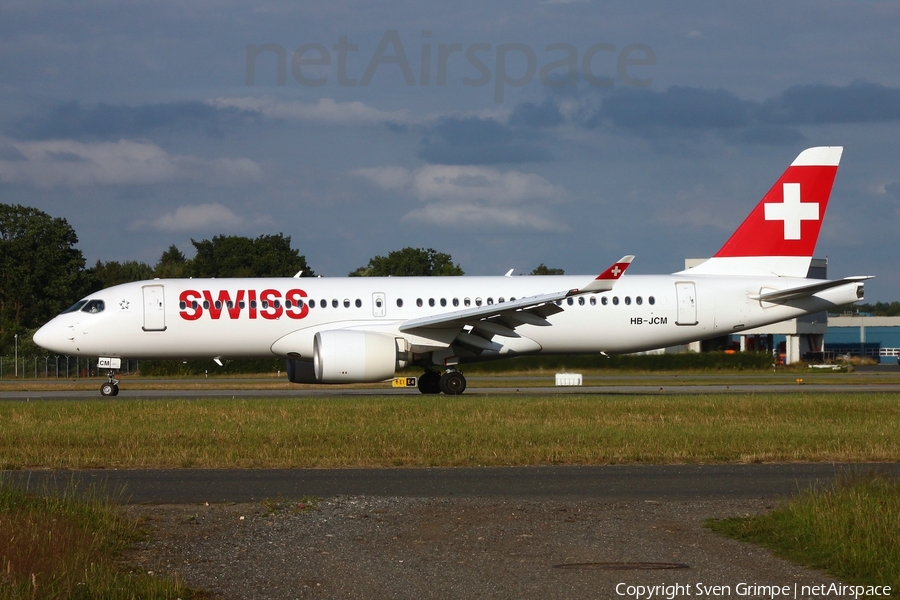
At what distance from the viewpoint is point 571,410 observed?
19578 mm

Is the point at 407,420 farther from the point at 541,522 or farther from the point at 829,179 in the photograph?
the point at 829,179

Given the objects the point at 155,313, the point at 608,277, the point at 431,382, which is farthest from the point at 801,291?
the point at 155,313

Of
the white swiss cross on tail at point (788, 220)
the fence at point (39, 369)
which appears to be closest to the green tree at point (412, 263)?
A: the fence at point (39, 369)

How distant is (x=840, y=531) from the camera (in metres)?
7.81

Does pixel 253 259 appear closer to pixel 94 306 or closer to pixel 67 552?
pixel 94 306

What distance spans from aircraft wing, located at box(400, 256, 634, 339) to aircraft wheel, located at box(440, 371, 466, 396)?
1.36 metres

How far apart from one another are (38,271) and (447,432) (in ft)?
213

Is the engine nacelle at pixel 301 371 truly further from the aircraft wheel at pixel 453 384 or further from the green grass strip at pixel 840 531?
the green grass strip at pixel 840 531

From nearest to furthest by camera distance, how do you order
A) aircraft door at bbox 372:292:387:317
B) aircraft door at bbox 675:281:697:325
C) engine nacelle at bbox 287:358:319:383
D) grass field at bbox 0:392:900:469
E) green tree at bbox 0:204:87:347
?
grass field at bbox 0:392:900:469
aircraft door at bbox 372:292:387:317
engine nacelle at bbox 287:358:319:383
aircraft door at bbox 675:281:697:325
green tree at bbox 0:204:87:347

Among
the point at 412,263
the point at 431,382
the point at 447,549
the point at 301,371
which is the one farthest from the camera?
the point at 412,263

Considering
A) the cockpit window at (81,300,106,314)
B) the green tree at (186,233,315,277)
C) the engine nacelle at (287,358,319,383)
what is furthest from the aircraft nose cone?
the green tree at (186,233,315,277)

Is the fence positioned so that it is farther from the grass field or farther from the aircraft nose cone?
the grass field

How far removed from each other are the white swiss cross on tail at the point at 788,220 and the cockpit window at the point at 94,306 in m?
16.7

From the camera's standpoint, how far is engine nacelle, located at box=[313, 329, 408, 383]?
2394cm
